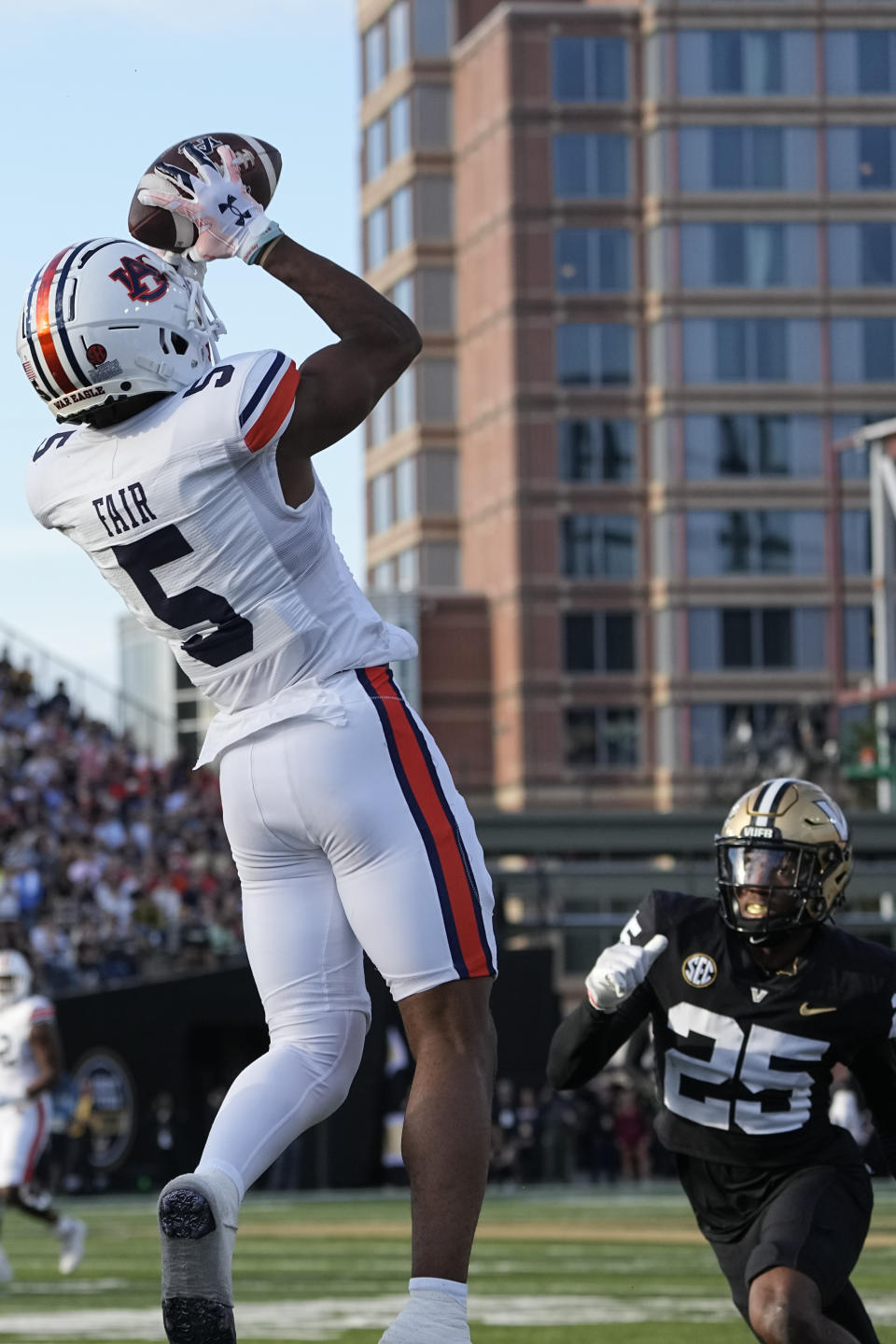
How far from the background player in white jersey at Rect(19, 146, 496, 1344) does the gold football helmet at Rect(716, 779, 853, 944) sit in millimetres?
1297

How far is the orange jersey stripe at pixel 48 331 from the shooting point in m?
4.60

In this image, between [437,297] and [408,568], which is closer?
[437,297]

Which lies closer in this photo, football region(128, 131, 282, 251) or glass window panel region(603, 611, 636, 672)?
football region(128, 131, 282, 251)

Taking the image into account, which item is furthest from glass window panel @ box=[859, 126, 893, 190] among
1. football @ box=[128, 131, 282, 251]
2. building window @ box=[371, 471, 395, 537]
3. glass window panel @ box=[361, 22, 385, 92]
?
football @ box=[128, 131, 282, 251]

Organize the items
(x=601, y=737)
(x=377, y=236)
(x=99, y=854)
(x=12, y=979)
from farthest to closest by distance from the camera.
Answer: (x=377, y=236)
(x=601, y=737)
(x=99, y=854)
(x=12, y=979)

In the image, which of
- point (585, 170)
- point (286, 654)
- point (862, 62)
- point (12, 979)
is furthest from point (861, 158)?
point (286, 654)

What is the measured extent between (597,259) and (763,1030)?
54.4 metres

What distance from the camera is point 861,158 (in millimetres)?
58594

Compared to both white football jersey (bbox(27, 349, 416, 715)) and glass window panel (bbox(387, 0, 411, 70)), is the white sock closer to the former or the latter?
white football jersey (bbox(27, 349, 416, 715))

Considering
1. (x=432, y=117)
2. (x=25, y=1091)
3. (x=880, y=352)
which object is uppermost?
(x=432, y=117)

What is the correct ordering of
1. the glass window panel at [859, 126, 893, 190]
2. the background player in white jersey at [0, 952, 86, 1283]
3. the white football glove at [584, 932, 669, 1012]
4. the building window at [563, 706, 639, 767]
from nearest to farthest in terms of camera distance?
the white football glove at [584, 932, 669, 1012], the background player in white jersey at [0, 952, 86, 1283], the building window at [563, 706, 639, 767], the glass window panel at [859, 126, 893, 190]

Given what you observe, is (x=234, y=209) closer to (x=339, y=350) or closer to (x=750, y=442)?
(x=339, y=350)

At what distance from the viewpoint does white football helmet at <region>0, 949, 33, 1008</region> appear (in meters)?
14.3

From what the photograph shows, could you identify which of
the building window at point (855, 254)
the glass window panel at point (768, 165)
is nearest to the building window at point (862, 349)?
the building window at point (855, 254)
